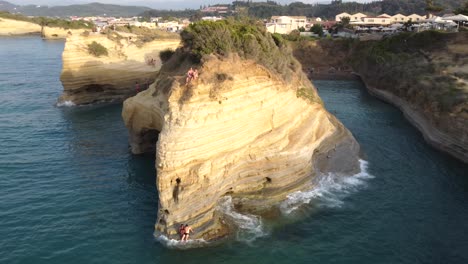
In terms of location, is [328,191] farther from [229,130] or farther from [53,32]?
[53,32]

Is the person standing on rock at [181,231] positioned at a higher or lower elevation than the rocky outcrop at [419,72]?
lower

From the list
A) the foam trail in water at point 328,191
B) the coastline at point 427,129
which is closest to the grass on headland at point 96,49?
the foam trail in water at point 328,191

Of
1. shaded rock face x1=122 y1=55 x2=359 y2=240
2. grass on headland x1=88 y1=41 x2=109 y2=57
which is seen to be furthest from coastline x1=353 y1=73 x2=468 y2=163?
grass on headland x1=88 y1=41 x2=109 y2=57

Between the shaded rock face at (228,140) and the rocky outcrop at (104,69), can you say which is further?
the rocky outcrop at (104,69)

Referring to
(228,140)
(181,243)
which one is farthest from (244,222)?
(228,140)

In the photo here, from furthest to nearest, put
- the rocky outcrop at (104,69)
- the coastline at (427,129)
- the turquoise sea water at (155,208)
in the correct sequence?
the rocky outcrop at (104,69), the coastline at (427,129), the turquoise sea water at (155,208)

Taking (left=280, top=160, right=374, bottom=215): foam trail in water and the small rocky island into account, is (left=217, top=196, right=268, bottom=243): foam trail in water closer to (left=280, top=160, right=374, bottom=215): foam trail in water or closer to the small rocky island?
the small rocky island

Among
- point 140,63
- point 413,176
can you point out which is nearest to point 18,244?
point 413,176

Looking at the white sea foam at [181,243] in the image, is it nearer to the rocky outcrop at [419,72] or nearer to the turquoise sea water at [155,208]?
the turquoise sea water at [155,208]
